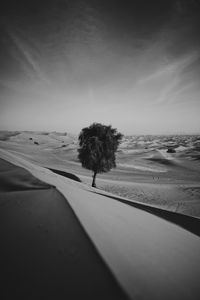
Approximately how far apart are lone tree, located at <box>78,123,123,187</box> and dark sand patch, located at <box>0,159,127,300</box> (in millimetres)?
12689

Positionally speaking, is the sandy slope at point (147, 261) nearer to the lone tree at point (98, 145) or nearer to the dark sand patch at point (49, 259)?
the dark sand patch at point (49, 259)

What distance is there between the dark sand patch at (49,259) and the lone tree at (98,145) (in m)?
12.7

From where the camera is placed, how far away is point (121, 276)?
1988 mm

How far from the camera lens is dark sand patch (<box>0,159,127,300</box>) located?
1712 mm

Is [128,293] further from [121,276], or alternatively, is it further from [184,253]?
[184,253]

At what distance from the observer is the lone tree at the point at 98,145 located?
16.3 metres

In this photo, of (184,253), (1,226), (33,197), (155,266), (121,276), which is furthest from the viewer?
(33,197)

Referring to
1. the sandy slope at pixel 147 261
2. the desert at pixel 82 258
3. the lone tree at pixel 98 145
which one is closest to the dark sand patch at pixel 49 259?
the desert at pixel 82 258

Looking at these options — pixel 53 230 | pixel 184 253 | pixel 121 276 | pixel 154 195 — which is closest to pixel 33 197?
pixel 53 230

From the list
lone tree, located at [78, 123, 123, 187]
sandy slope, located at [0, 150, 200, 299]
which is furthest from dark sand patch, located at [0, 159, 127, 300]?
lone tree, located at [78, 123, 123, 187]

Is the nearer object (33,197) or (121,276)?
(121,276)

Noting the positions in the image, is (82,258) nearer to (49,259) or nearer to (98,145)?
(49,259)

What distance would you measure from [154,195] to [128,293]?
13.2 metres

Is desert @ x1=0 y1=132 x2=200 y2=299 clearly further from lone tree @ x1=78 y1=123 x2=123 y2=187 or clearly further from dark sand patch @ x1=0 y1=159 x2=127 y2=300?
lone tree @ x1=78 y1=123 x2=123 y2=187
